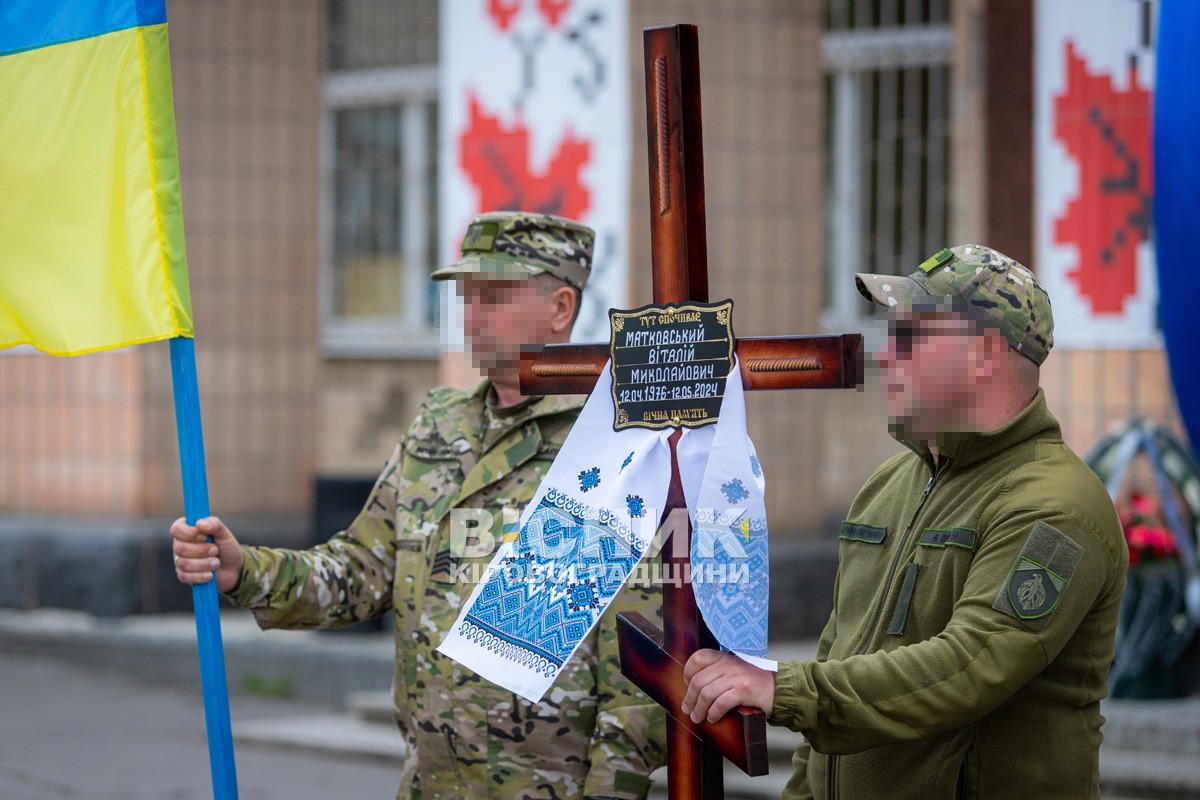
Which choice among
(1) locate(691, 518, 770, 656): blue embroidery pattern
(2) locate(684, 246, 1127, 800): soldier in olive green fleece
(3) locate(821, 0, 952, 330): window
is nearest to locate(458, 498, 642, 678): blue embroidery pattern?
(1) locate(691, 518, 770, 656): blue embroidery pattern

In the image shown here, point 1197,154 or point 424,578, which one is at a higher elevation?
point 1197,154

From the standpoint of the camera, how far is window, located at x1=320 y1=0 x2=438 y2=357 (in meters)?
10.1

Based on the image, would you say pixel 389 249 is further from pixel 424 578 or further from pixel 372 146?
pixel 424 578

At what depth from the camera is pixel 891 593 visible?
2.44 meters

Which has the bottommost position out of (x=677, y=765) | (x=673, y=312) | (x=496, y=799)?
(x=496, y=799)

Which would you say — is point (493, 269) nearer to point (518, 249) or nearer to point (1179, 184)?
point (518, 249)

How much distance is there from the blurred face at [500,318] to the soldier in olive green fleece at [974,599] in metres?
0.92

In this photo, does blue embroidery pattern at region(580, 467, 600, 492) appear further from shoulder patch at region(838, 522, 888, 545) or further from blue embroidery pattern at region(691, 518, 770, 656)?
shoulder patch at region(838, 522, 888, 545)

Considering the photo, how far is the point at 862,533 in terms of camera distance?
2623 mm

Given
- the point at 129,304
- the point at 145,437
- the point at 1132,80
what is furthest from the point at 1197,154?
the point at 145,437

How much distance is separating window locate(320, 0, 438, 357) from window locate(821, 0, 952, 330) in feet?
9.24

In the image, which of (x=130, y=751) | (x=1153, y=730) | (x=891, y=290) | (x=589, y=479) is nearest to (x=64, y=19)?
(x=589, y=479)

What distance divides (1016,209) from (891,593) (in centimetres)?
571

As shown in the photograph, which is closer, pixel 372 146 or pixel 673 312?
pixel 673 312
